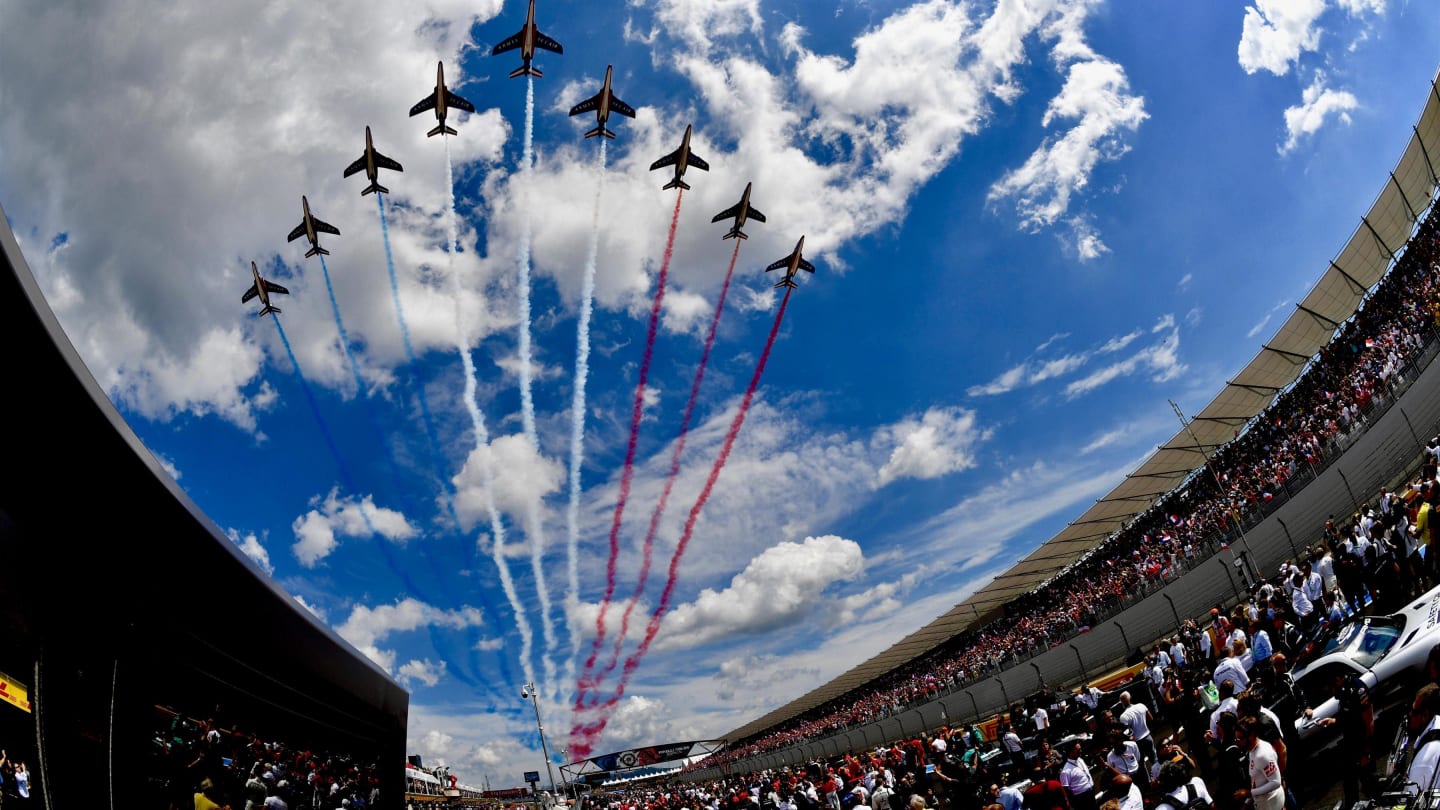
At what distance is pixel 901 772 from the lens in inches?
672

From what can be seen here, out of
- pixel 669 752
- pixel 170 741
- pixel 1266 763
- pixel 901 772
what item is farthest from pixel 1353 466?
pixel 669 752

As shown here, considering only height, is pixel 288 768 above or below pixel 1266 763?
above

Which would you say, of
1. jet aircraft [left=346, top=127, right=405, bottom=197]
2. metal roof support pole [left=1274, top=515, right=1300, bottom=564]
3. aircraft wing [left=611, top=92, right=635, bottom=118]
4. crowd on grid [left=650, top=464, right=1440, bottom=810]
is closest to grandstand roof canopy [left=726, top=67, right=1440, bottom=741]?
metal roof support pole [left=1274, top=515, right=1300, bottom=564]

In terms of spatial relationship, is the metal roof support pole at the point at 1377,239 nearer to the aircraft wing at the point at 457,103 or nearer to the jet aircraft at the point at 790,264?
the jet aircraft at the point at 790,264

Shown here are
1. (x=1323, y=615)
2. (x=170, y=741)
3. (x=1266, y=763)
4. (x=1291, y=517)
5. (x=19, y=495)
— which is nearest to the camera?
(x=19, y=495)

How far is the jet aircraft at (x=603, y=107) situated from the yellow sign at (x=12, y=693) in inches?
1258

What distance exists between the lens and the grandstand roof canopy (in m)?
22.7

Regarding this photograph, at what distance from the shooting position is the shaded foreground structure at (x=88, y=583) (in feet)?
17.9

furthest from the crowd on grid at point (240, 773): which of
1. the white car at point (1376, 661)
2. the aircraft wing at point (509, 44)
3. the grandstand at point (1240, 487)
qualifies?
the aircraft wing at point (509, 44)

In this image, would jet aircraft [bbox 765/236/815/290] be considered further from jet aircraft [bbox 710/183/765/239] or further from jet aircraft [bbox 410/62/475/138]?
jet aircraft [bbox 410/62/475/138]

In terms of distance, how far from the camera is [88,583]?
6148 millimetres

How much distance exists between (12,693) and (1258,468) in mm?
36372

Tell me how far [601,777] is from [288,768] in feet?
359

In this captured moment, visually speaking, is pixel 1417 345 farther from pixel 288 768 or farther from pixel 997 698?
pixel 288 768
